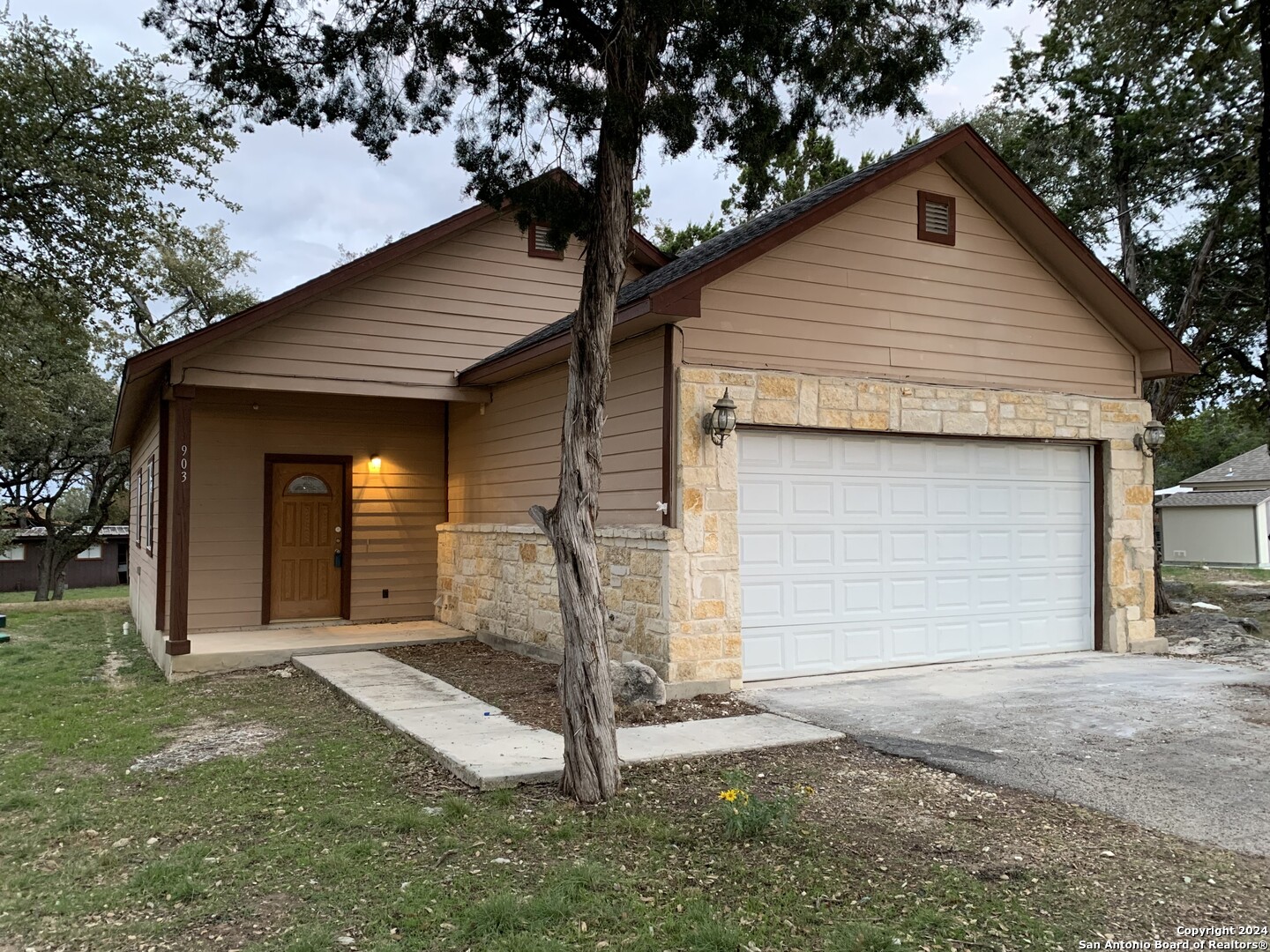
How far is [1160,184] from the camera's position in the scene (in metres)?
14.8

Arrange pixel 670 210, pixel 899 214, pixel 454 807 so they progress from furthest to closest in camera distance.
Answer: pixel 670 210, pixel 899 214, pixel 454 807

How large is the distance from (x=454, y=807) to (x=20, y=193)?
12288 mm

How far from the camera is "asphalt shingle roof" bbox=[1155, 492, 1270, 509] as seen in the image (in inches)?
1245

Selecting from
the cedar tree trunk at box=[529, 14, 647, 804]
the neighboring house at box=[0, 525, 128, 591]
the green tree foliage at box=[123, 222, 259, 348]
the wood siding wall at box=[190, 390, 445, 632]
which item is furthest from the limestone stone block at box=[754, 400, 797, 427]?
the neighboring house at box=[0, 525, 128, 591]

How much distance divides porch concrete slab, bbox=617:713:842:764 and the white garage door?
1.50m

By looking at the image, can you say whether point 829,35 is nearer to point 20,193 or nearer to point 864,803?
point 864,803

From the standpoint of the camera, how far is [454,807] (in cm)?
484

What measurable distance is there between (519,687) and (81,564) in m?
37.2

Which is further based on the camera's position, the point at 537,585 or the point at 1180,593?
the point at 1180,593

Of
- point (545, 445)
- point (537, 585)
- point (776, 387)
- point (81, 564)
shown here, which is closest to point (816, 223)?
point (776, 387)

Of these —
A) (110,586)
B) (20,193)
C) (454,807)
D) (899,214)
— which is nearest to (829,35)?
(899,214)

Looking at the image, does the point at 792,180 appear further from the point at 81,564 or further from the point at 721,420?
the point at 81,564

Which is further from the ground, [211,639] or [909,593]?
[909,593]

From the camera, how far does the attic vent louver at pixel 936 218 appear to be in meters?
9.09
